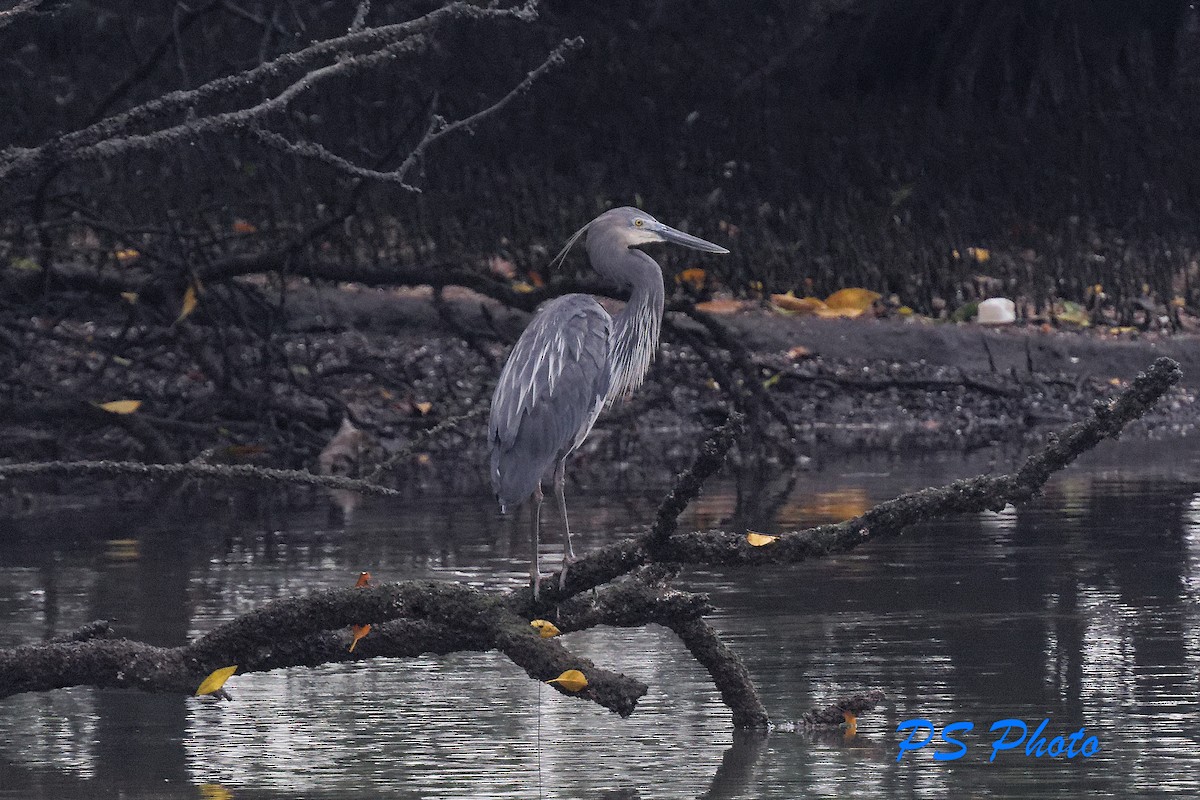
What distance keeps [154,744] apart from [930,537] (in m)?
4.26

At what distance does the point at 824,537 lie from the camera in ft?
16.2

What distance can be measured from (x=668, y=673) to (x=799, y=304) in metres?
10.1

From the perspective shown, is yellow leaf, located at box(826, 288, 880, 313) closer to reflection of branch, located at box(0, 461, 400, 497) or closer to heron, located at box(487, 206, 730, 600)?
heron, located at box(487, 206, 730, 600)

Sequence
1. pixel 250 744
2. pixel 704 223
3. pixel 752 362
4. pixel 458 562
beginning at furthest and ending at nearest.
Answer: pixel 704 223, pixel 752 362, pixel 458 562, pixel 250 744

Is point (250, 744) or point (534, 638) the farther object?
point (250, 744)

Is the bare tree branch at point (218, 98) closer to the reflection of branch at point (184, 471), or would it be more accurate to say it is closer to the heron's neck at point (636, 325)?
the reflection of branch at point (184, 471)

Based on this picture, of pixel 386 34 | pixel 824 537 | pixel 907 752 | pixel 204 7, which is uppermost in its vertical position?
pixel 204 7

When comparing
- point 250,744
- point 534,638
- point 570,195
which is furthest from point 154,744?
point 570,195

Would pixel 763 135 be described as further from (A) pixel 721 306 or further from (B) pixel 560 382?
(B) pixel 560 382

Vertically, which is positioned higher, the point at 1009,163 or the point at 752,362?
the point at 1009,163

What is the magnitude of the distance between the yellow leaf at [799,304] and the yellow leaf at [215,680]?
1112cm

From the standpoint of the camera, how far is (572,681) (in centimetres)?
478

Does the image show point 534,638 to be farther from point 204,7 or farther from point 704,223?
point 704,223

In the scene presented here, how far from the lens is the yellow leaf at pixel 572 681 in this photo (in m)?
4.77
